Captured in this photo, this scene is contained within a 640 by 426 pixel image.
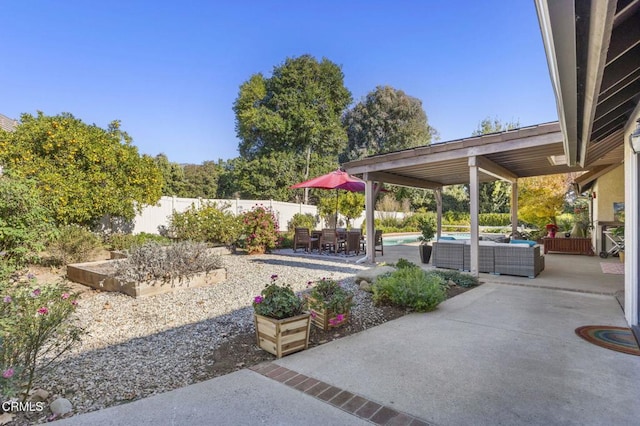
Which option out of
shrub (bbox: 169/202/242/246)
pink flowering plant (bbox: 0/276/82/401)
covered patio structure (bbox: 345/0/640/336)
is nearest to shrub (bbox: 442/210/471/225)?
covered patio structure (bbox: 345/0/640/336)

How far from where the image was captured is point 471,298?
546cm

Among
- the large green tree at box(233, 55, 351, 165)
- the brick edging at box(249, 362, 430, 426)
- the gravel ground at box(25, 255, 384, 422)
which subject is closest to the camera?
the brick edging at box(249, 362, 430, 426)

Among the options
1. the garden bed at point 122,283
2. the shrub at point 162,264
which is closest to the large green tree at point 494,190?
the garden bed at point 122,283

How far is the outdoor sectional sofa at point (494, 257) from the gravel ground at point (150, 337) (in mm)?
2615

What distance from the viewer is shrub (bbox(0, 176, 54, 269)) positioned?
5164 millimetres

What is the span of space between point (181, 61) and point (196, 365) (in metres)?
13.9

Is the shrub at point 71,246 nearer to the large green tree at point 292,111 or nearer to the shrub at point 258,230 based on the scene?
the shrub at point 258,230

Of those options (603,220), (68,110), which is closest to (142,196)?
(68,110)

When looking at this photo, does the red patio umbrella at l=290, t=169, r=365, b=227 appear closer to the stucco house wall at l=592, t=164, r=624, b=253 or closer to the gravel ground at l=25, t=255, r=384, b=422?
→ the gravel ground at l=25, t=255, r=384, b=422

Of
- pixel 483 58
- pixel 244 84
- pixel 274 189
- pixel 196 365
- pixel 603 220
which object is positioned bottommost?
pixel 196 365

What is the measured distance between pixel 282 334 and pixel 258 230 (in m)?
8.16

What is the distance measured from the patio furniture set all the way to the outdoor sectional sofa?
3.08m

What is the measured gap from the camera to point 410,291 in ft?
15.5

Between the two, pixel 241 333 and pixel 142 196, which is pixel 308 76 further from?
pixel 241 333
